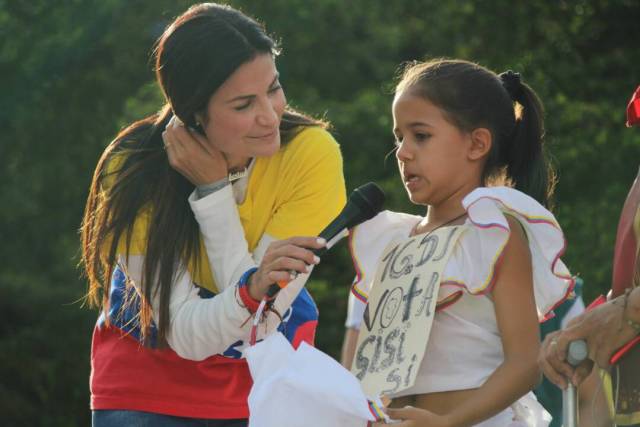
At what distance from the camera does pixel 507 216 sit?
11.0 ft

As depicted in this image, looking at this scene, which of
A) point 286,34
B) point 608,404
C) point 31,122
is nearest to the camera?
point 608,404

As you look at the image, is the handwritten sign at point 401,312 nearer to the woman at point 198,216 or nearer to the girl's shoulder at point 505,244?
the girl's shoulder at point 505,244

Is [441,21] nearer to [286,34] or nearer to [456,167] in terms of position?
[286,34]

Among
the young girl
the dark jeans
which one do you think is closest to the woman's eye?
Answer: the young girl

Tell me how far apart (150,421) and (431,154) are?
1.16 m

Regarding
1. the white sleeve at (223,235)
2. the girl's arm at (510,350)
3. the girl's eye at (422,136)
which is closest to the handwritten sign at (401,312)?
the girl's arm at (510,350)

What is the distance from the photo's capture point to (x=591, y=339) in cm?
290

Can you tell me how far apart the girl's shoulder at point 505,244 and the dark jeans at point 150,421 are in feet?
3.02

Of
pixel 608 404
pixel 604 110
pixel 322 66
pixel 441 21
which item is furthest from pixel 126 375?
pixel 441 21

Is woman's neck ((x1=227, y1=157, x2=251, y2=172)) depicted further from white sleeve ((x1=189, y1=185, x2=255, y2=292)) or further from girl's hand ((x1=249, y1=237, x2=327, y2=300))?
girl's hand ((x1=249, y1=237, x2=327, y2=300))

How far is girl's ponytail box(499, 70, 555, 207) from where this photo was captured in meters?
3.66

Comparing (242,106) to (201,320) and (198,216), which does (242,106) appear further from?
(201,320)

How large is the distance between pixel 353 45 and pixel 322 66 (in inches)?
15.6

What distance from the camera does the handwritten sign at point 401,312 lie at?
333cm
